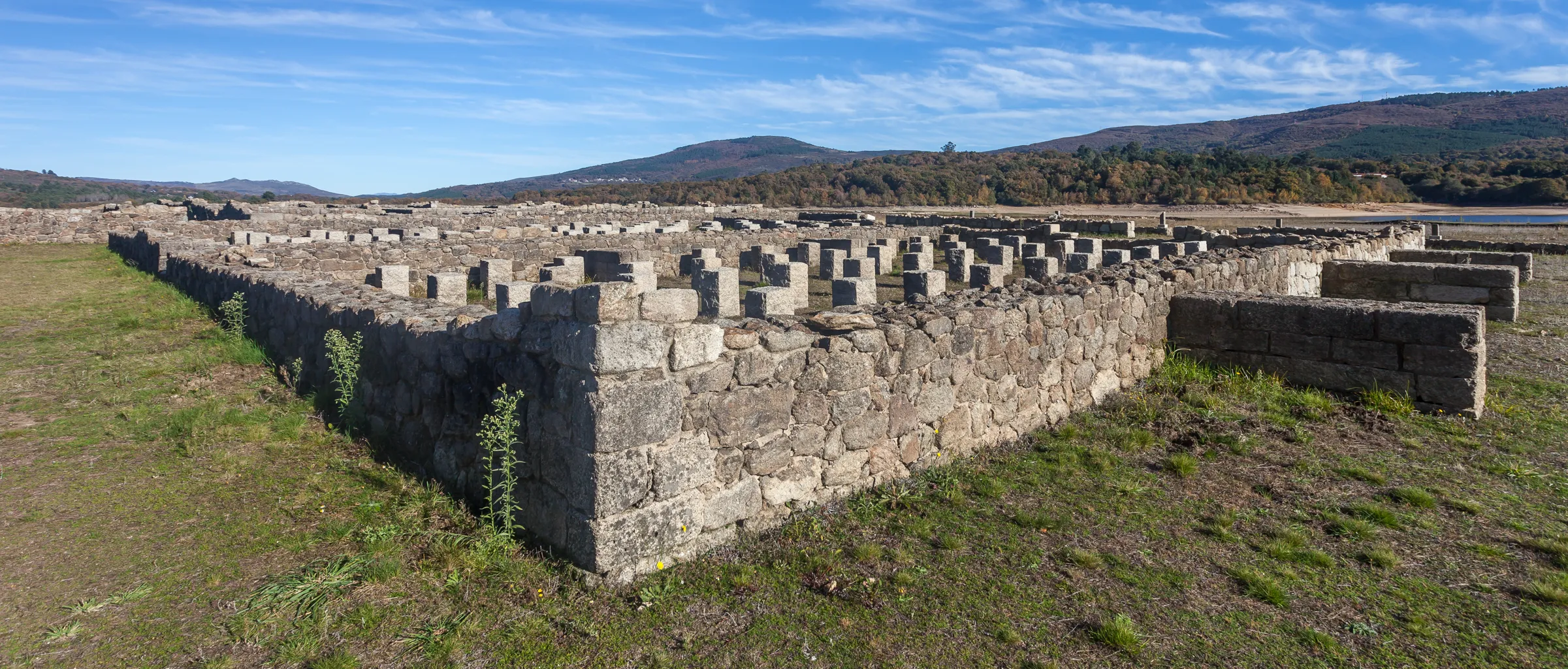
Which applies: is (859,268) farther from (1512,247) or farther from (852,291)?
(1512,247)

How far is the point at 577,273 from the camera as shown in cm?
1405

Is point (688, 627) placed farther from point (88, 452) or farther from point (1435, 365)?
point (1435, 365)

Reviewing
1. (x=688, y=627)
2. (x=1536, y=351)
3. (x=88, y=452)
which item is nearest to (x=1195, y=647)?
(x=688, y=627)

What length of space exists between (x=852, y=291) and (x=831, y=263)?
18.2 feet

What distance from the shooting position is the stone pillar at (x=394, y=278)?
1141 cm

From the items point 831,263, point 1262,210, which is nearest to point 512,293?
point 831,263

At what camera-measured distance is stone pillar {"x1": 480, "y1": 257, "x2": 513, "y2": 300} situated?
13.5 metres

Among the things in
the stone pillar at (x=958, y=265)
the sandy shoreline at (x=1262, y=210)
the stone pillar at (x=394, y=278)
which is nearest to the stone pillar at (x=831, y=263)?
the stone pillar at (x=958, y=265)

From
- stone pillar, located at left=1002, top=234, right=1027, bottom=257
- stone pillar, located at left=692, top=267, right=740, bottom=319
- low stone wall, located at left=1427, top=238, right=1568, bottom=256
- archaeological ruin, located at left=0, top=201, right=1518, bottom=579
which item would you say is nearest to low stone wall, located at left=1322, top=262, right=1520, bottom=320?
archaeological ruin, located at left=0, top=201, right=1518, bottom=579

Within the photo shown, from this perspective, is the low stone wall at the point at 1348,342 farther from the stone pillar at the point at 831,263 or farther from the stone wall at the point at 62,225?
the stone wall at the point at 62,225

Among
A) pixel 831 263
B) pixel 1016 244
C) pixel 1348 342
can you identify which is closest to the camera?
pixel 1348 342

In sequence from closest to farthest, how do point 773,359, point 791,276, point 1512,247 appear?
point 773,359 < point 791,276 < point 1512,247

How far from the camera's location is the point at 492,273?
1368 centimetres

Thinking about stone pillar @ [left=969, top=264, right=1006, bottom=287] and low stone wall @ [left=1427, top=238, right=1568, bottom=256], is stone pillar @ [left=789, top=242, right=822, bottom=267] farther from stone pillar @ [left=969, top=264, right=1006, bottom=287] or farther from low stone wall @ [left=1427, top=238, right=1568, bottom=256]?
low stone wall @ [left=1427, top=238, right=1568, bottom=256]
